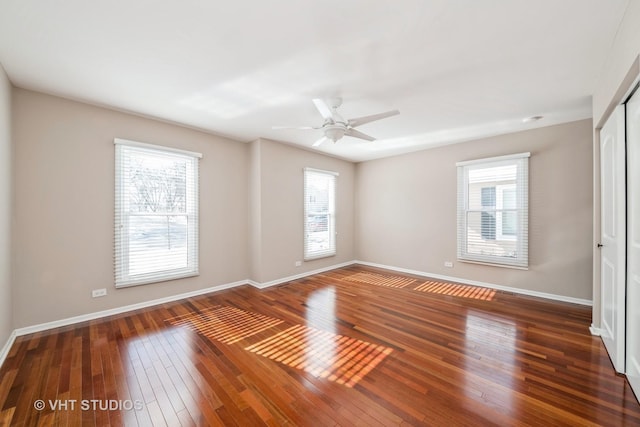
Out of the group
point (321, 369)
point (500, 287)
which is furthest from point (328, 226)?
point (321, 369)

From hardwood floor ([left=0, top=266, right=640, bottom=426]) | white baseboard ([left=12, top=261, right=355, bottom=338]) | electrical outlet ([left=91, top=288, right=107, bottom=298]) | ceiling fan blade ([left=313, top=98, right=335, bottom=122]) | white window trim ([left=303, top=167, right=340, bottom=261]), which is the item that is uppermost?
ceiling fan blade ([left=313, top=98, right=335, bottom=122])

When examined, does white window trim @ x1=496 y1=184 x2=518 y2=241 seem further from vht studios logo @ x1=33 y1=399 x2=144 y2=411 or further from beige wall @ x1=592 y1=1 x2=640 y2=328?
vht studios logo @ x1=33 y1=399 x2=144 y2=411

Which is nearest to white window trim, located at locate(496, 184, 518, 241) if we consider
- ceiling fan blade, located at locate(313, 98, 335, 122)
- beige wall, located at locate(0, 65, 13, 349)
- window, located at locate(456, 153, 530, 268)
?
window, located at locate(456, 153, 530, 268)

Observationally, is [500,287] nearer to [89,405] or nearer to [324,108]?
[324,108]

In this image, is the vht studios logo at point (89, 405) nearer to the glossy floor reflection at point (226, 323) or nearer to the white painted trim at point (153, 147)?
the glossy floor reflection at point (226, 323)

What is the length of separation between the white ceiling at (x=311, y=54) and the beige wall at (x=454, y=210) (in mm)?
750

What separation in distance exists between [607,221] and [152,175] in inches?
214

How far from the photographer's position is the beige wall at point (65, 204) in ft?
9.44

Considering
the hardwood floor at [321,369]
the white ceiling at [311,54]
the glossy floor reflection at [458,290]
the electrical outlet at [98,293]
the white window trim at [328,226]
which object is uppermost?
the white ceiling at [311,54]

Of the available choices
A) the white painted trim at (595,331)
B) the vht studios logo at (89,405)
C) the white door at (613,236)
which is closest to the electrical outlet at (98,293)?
the vht studios logo at (89,405)

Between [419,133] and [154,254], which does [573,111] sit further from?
[154,254]

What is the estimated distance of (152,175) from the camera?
150 inches

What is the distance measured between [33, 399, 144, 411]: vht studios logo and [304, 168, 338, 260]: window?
380 cm

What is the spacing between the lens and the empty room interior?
185cm
